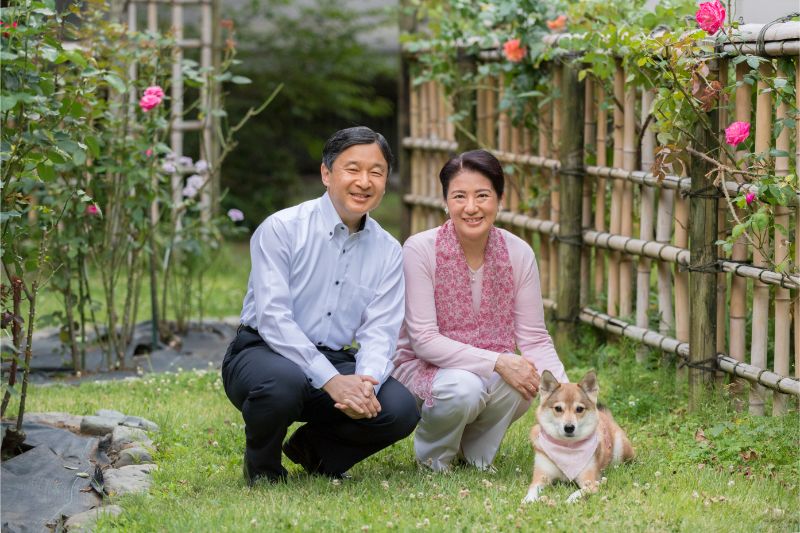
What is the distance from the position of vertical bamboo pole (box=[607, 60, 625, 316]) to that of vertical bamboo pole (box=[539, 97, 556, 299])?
0.67m

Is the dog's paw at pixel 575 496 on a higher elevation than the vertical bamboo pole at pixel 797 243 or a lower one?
lower

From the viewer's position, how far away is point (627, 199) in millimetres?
5785

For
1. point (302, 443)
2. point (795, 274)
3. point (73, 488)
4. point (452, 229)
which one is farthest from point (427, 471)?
point (795, 274)

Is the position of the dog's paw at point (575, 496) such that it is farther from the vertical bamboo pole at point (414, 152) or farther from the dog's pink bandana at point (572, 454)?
the vertical bamboo pole at point (414, 152)

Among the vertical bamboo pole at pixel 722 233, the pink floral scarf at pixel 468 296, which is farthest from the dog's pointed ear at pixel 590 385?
the vertical bamboo pole at pixel 722 233

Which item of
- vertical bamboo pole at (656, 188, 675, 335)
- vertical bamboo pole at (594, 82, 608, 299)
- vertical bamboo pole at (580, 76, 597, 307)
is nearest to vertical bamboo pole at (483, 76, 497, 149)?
vertical bamboo pole at (580, 76, 597, 307)

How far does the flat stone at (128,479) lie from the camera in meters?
4.12

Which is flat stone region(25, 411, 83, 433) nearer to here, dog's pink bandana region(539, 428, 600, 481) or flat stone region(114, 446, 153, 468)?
flat stone region(114, 446, 153, 468)

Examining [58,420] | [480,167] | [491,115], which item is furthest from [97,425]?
[491,115]

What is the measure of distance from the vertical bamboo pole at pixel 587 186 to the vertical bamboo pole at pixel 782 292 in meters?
1.70

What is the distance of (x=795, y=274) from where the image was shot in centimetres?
440

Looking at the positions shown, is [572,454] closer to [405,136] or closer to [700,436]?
[700,436]

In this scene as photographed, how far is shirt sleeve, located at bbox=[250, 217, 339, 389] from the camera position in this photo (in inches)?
158

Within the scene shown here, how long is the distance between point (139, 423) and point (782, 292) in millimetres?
2706
